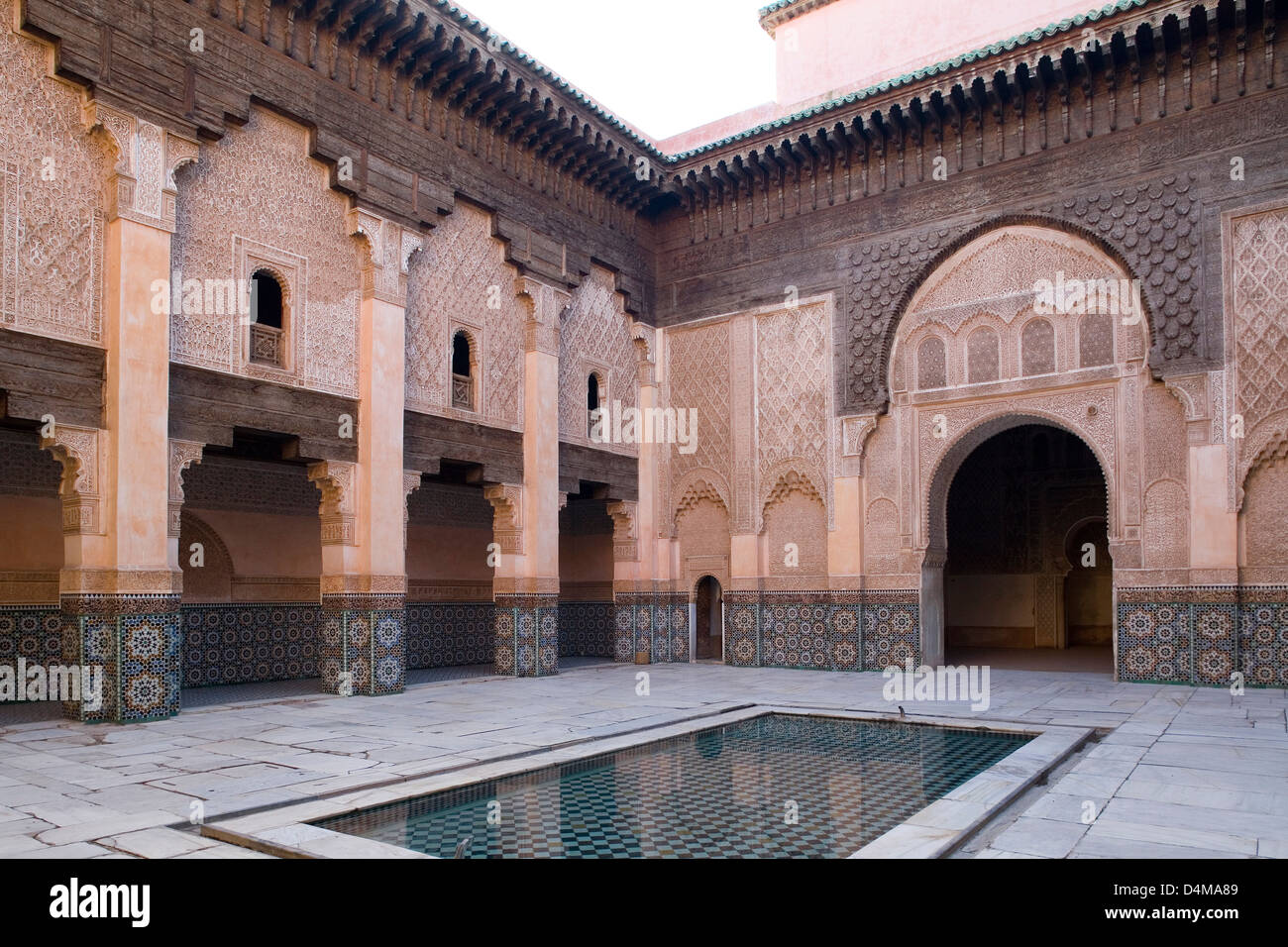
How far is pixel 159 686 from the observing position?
20.7 feet

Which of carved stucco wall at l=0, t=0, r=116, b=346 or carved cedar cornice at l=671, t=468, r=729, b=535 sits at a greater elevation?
carved stucco wall at l=0, t=0, r=116, b=346

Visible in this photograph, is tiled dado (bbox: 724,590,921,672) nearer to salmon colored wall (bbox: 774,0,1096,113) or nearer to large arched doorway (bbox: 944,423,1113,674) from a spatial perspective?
large arched doorway (bbox: 944,423,1113,674)

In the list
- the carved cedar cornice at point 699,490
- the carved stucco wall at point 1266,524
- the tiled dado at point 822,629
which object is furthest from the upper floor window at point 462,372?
the carved stucco wall at point 1266,524

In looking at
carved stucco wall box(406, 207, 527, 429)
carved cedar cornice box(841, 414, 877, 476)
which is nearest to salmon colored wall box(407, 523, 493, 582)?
carved stucco wall box(406, 207, 527, 429)

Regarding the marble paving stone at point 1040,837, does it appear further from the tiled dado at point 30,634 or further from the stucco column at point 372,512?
the tiled dado at point 30,634

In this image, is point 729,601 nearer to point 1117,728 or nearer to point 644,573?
point 644,573

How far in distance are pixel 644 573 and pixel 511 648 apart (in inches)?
87.9

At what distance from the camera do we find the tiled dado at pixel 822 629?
31.7ft

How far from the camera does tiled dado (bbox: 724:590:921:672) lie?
31.7ft

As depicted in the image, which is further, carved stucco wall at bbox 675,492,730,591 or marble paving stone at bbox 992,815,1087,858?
carved stucco wall at bbox 675,492,730,591

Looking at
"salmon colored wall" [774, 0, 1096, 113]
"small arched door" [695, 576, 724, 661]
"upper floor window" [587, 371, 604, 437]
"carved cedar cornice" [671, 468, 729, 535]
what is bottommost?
"small arched door" [695, 576, 724, 661]

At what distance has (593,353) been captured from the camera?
1066 cm

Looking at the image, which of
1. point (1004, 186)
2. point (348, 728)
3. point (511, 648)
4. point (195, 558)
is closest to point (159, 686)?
point (348, 728)

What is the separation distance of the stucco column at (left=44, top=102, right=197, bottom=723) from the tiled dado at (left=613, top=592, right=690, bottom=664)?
5.37 metres
